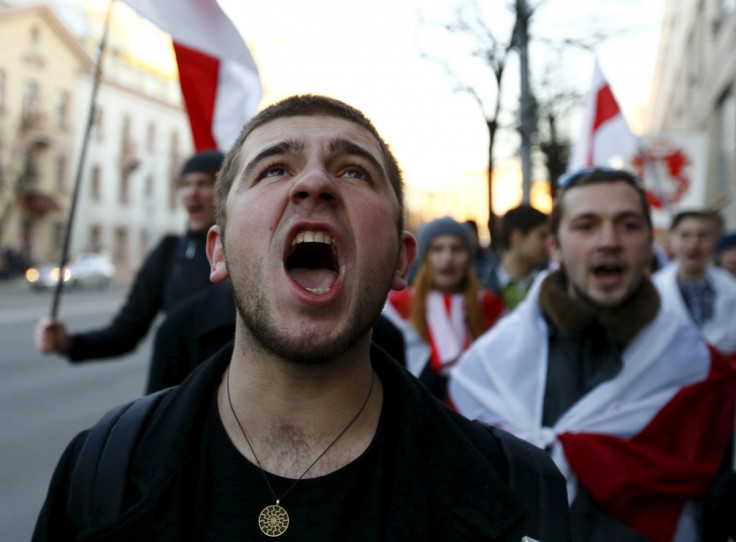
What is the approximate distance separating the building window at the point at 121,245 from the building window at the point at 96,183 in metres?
2.89

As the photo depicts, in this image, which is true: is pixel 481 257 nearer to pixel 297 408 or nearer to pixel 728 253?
pixel 728 253

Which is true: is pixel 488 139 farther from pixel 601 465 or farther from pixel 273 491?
pixel 273 491

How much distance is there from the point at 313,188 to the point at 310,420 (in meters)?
0.54

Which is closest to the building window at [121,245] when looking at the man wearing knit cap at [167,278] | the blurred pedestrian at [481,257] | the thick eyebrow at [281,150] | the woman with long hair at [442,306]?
the blurred pedestrian at [481,257]

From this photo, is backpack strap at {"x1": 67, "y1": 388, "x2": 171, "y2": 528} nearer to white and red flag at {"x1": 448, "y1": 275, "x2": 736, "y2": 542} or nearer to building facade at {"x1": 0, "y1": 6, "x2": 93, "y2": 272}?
white and red flag at {"x1": 448, "y1": 275, "x2": 736, "y2": 542}

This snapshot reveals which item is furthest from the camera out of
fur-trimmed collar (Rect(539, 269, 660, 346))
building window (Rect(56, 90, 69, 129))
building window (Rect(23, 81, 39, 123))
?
building window (Rect(56, 90, 69, 129))

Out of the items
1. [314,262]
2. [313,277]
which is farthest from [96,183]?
[313,277]

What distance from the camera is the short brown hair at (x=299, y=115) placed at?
187cm

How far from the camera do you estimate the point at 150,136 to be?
53469 millimetres

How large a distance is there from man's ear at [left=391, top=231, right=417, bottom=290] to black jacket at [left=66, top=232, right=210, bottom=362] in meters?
1.78

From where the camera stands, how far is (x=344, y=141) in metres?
1.80

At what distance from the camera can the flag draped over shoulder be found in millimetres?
3037

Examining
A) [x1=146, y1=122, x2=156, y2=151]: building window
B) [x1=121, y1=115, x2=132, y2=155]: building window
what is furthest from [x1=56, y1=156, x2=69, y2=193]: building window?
[x1=146, y1=122, x2=156, y2=151]: building window

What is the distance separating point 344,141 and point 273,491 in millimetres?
836
